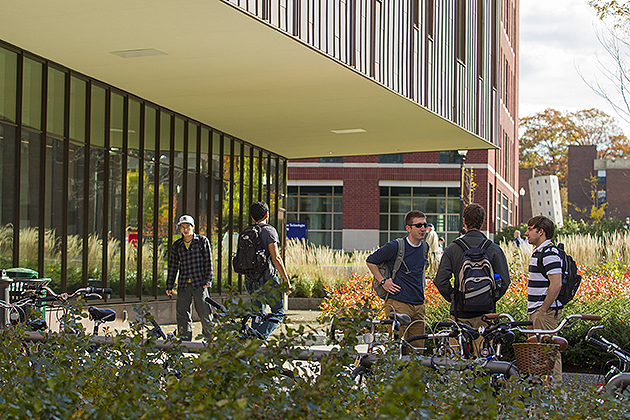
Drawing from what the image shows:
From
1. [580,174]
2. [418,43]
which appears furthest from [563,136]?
[418,43]

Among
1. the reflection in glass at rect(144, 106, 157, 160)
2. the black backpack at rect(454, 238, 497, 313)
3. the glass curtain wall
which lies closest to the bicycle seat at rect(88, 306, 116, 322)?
the black backpack at rect(454, 238, 497, 313)

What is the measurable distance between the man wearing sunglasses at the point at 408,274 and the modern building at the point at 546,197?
48439mm

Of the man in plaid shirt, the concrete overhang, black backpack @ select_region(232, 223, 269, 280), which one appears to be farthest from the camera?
the man in plaid shirt

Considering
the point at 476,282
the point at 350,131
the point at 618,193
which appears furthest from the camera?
the point at 618,193

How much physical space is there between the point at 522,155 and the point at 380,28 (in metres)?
72.6

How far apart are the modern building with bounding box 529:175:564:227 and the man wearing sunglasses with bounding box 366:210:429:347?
48439mm

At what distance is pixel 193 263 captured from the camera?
962 centimetres

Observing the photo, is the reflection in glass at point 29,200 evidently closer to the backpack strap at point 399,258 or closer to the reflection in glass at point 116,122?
the reflection in glass at point 116,122

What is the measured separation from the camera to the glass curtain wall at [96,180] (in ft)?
33.6

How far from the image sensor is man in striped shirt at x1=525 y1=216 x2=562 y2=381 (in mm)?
6848

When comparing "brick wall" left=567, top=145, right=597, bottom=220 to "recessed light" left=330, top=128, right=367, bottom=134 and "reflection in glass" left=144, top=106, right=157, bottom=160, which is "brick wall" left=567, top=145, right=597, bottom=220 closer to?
"recessed light" left=330, top=128, right=367, bottom=134

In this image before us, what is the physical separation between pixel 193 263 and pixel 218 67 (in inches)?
118

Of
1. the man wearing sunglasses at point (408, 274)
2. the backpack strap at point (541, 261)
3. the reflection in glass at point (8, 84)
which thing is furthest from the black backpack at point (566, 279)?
the reflection in glass at point (8, 84)

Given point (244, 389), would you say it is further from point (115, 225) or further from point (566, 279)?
point (115, 225)
